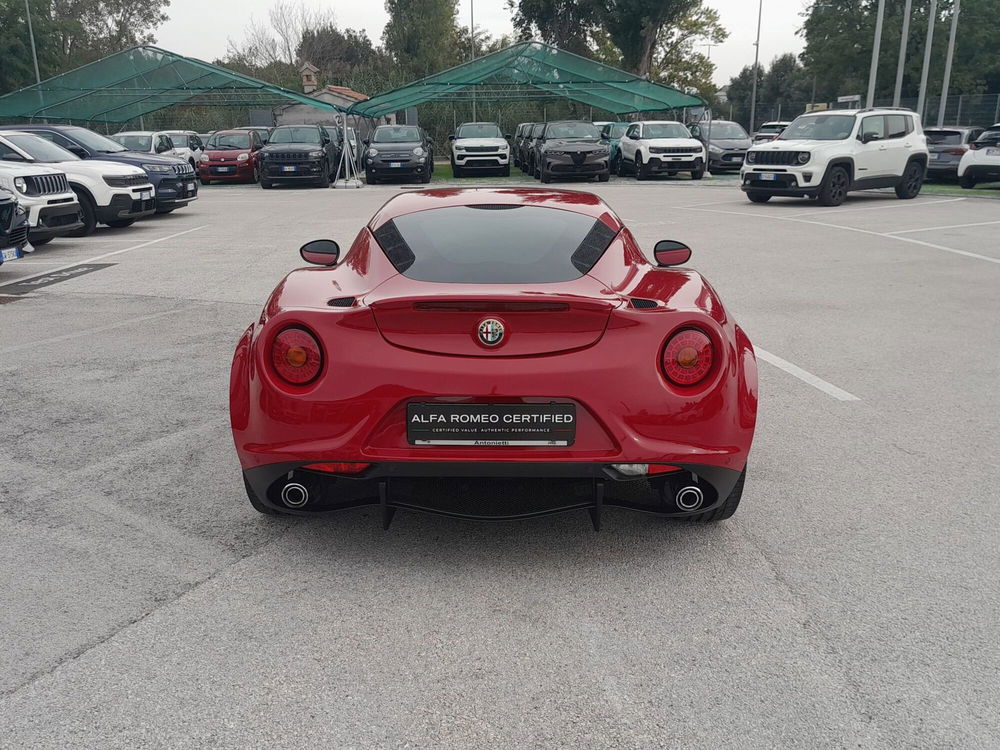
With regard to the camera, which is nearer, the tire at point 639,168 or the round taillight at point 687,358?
the round taillight at point 687,358

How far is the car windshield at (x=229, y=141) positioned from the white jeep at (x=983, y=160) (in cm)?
2184

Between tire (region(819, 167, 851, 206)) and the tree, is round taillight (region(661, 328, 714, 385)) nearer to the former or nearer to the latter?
tire (region(819, 167, 851, 206))

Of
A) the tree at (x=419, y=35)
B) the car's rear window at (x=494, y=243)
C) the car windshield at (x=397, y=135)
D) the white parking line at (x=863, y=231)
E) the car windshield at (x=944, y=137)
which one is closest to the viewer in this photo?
the car's rear window at (x=494, y=243)

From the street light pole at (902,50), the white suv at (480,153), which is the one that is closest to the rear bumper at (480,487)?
the white suv at (480,153)

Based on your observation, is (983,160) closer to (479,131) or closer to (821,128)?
(821,128)

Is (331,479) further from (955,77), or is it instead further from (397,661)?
(955,77)

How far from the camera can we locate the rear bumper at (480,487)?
10.7ft

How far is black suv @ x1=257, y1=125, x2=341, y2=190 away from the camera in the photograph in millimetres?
27156

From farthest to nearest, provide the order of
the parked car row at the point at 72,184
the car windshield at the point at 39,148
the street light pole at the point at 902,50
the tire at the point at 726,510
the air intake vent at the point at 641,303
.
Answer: the street light pole at the point at 902,50 → the car windshield at the point at 39,148 → the parked car row at the point at 72,184 → the tire at the point at 726,510 → the air intake vent at the point at 641,303

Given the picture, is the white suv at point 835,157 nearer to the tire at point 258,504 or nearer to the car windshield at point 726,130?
the car windshield at point 726,130

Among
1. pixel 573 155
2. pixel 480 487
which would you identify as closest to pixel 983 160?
pixel 573 155

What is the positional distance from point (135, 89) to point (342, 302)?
33.6 meters

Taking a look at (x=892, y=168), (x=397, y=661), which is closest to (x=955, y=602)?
(x=397, y=661)

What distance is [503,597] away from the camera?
10.7ft
